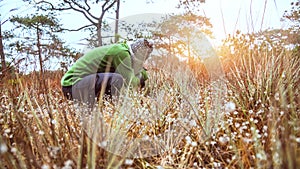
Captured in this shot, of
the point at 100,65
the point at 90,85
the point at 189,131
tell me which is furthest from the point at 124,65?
the point at 189,131

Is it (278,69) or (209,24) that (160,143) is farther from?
(209,24)

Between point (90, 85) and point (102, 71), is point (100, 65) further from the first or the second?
point (90, 85)

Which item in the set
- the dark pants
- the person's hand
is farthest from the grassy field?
the person's hand

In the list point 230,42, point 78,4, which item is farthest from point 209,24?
point 230,42

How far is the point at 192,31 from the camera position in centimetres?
1041

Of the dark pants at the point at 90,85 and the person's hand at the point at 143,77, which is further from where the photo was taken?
the person's hand at the point at 143,77

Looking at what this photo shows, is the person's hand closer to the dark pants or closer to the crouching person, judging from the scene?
the crouching person

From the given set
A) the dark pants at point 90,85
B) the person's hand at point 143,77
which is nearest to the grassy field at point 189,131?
the dark pants at point 90,85

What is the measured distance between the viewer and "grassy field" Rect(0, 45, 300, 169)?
1.07 metres

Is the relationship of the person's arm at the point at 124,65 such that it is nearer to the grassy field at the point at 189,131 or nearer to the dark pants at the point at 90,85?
the dark pants at the point at 90,85

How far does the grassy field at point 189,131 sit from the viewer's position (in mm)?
1069

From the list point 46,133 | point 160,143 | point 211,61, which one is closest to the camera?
point 46,133

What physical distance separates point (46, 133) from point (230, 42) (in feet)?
9.54

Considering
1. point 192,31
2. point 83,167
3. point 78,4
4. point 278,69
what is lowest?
point 83,167
